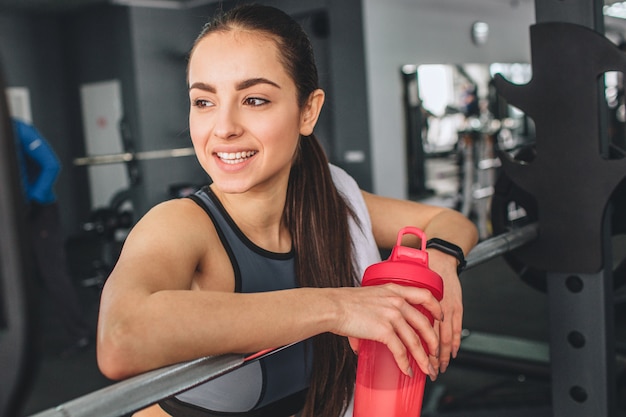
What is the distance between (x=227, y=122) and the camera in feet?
2.83

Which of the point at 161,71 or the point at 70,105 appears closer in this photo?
the point at 161,71

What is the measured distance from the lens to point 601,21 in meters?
1.17

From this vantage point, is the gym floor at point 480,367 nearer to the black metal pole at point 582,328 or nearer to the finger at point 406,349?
the black metal pole at point 582,328

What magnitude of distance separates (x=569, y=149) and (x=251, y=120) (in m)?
0.65

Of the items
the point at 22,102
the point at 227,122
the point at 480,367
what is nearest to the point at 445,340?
the point at 227,122

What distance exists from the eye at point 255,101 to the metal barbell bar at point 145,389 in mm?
401

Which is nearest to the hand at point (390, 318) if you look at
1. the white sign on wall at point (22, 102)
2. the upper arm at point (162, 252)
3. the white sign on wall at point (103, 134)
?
the upper arm at point (162, 252)

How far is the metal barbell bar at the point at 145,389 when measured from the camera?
46 centimetres

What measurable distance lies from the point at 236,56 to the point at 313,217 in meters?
0.36

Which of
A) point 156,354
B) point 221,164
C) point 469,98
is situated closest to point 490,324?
point 221,164

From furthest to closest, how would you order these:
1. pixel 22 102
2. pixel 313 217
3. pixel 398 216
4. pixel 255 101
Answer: pixel 22 102 < pixel 398 216 < pixel 313 217 < pixel 255 101

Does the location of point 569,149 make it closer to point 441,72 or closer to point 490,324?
point 490,324

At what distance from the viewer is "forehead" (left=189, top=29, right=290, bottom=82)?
860 millimetres

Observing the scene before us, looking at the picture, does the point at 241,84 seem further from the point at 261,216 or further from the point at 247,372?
the point at 247,372
